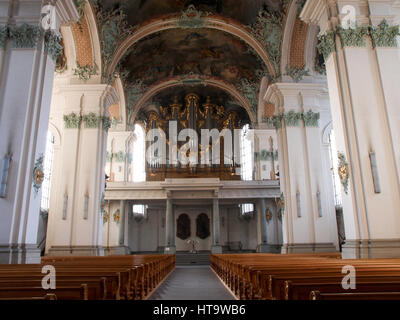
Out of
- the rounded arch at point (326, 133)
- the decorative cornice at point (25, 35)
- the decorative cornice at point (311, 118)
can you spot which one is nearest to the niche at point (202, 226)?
the rounded arch at point (326, 133)

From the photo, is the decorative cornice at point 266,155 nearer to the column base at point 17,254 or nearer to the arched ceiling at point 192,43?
the arched ceiling at point 192,43

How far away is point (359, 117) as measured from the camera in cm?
741

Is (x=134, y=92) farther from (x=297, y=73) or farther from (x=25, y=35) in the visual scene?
(x=25, y=35)

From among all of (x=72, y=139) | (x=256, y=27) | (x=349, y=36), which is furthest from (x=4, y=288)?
(x=256, y=27)

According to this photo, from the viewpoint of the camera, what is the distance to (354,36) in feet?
25.6

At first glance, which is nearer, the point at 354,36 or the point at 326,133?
the point at 354,36

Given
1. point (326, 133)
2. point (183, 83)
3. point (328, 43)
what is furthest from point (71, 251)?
point (183, 83)

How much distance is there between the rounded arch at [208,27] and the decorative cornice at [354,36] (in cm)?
634

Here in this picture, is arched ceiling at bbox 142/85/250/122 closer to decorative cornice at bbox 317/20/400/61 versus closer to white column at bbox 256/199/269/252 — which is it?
white column at bbox 256/199/269/252

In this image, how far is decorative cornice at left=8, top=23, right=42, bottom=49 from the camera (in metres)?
7.50

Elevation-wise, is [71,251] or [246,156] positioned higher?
[246,156]

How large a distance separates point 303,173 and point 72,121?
8.93m

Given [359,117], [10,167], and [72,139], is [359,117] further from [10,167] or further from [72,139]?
[72,139]
